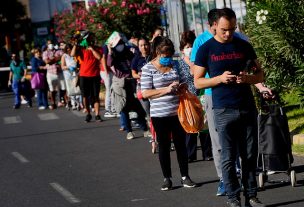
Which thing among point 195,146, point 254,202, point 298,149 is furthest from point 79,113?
point 254,202

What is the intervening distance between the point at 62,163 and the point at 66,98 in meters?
12.7

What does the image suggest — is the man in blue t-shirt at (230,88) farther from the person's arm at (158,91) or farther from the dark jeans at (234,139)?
the person's arm at (158,91)

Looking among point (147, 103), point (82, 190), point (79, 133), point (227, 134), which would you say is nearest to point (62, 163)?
point (147, 103)

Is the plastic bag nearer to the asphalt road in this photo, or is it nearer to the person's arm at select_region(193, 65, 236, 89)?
the asphalt road

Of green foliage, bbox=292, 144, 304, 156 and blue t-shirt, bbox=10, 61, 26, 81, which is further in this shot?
blue t-shirt, bbox=10, 61, 26, 81

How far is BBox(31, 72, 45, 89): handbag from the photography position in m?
27.4

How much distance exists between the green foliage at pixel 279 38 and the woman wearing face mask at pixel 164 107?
9.95 ft

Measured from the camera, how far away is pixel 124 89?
1795 centimetres

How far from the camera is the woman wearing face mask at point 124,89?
699 inches

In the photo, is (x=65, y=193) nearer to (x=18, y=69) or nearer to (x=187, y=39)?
(x=187, y=39)

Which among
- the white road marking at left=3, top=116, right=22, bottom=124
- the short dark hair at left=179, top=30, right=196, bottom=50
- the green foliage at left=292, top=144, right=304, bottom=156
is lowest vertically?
the white road marking at left=3, top=116, right=22, bottom=124

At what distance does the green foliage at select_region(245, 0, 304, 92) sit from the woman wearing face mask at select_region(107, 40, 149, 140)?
313 cm

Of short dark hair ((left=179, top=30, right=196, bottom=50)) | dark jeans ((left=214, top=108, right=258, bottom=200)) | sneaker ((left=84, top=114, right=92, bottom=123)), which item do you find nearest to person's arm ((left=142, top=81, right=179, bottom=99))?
dark jeans ((left=214, top=108, right=258, bottom=200))

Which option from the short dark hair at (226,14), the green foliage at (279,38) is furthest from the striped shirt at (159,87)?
the green foliage at (279,38)
